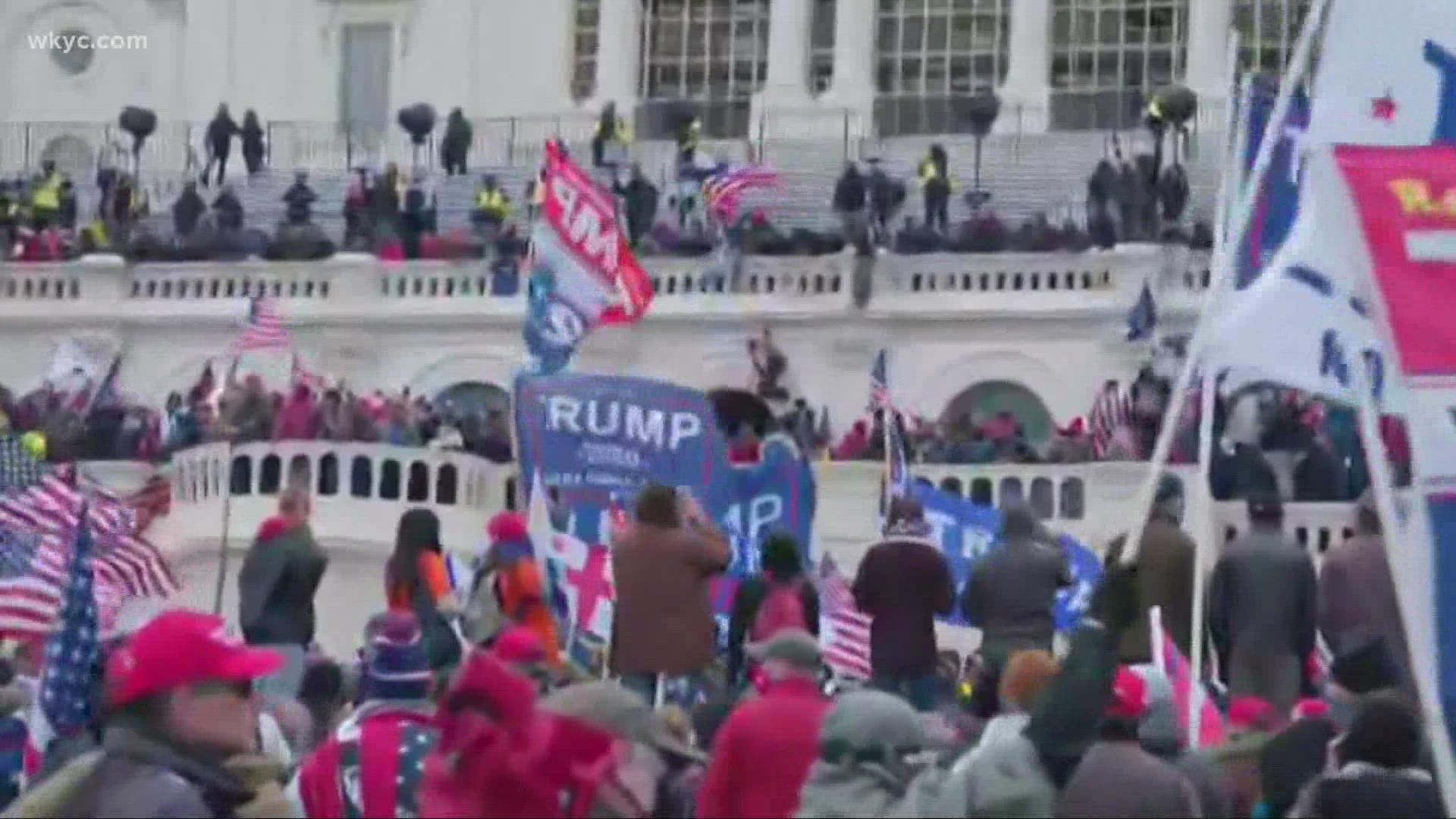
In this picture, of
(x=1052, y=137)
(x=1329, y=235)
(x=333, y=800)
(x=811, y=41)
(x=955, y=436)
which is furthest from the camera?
(x=811, y=41)

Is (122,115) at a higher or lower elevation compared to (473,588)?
higher

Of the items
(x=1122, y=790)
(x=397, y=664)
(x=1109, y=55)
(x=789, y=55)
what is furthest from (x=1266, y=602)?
(x=789, y=55)

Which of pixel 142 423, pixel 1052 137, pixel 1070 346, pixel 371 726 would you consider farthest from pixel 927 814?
pixel 1052 137

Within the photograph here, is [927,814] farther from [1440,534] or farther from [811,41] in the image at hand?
[811,41]

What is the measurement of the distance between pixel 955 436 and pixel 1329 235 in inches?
881

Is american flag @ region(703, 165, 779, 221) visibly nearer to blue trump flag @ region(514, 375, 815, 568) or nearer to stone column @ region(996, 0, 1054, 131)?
stone column @ region(996, 0, 1054, 131)

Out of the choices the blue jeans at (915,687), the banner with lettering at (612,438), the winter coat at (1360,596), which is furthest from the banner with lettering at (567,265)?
the winter coat at (1360,596)

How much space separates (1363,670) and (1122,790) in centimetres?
191

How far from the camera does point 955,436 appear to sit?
129 feet

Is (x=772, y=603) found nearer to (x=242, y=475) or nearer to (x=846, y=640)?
(x=846, y=640)

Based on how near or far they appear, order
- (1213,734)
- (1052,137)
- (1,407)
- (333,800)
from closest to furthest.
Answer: (333,800), (1213,734), (1,407), (1052,137)

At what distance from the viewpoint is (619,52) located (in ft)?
185

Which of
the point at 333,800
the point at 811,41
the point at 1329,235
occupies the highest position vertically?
the point at 811,41

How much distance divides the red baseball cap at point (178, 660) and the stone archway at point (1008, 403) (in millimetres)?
32491
